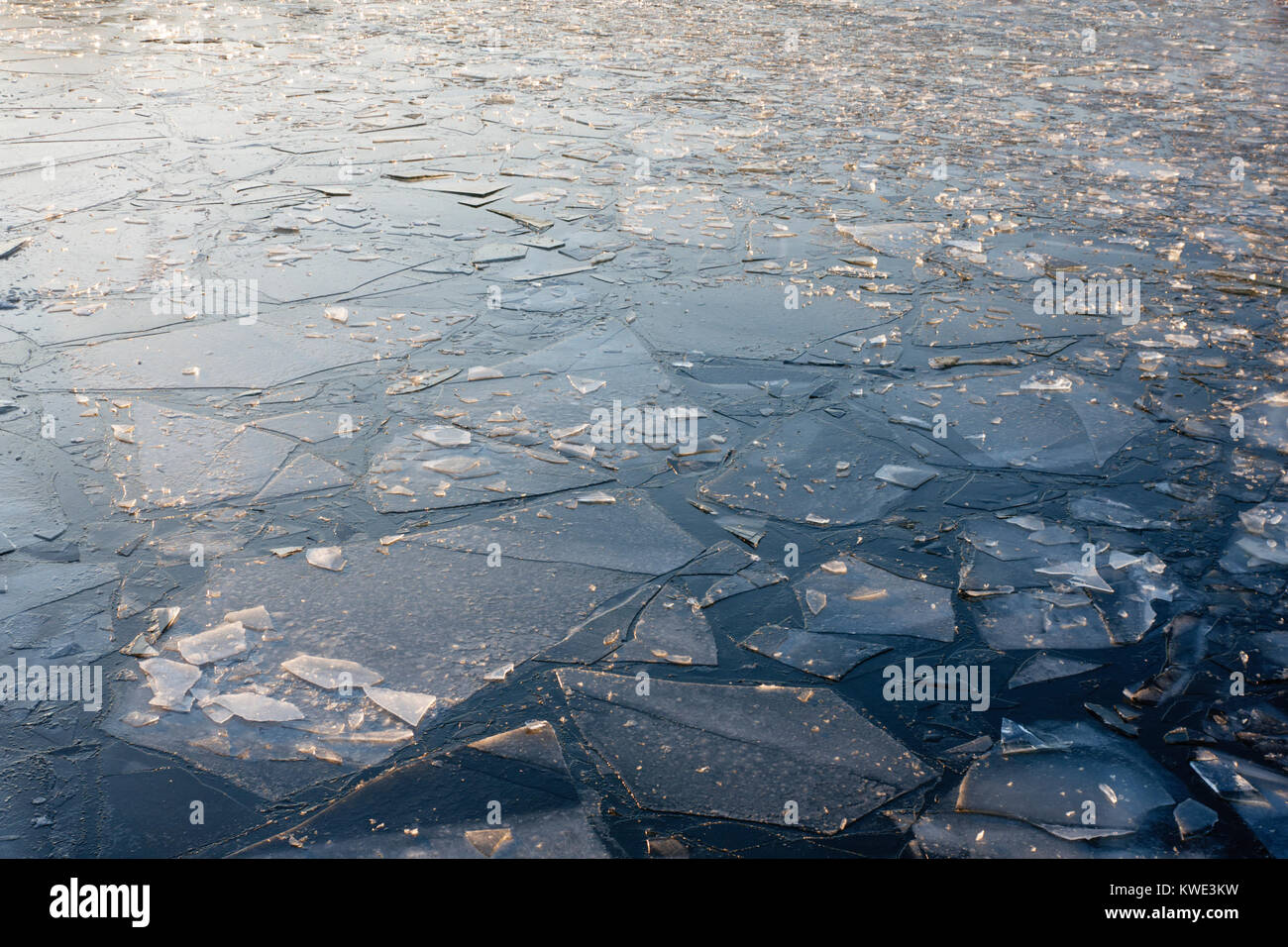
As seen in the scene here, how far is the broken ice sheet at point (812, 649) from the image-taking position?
7.95 ft

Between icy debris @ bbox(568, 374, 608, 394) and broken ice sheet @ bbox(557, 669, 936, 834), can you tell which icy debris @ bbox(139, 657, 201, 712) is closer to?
broken ice sheet @ bbox(557, 669, 936, 834)

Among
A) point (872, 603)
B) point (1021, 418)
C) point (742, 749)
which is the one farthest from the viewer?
point (1021, 418)

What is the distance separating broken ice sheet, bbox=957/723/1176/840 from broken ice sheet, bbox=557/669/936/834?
0.41 ft

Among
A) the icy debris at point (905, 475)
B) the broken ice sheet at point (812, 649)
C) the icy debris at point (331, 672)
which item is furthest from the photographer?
the icy debris at point (905, 475)

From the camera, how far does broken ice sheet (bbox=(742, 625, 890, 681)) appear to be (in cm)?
242

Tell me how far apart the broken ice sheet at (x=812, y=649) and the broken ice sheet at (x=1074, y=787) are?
0.38 m

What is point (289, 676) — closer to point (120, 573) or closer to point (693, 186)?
point (120, 573)

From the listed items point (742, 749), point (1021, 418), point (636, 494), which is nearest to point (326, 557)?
point (636, 494)

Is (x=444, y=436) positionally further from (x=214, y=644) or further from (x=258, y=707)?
(x=258, y=707)

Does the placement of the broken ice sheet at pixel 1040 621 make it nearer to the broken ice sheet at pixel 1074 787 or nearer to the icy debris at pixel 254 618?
the broken ice sheet at pixel 1074 787

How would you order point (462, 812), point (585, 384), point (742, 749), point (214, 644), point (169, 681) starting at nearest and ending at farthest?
point (462, 812), point (742, 749), point (169, 681), point (214, 644), point (585, 384)

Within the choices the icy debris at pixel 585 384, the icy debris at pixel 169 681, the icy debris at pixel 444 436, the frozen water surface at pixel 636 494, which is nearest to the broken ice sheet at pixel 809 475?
the frozen water surface at pixel 636 494

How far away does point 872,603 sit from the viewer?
2635 mm

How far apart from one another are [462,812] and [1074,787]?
122 cm
